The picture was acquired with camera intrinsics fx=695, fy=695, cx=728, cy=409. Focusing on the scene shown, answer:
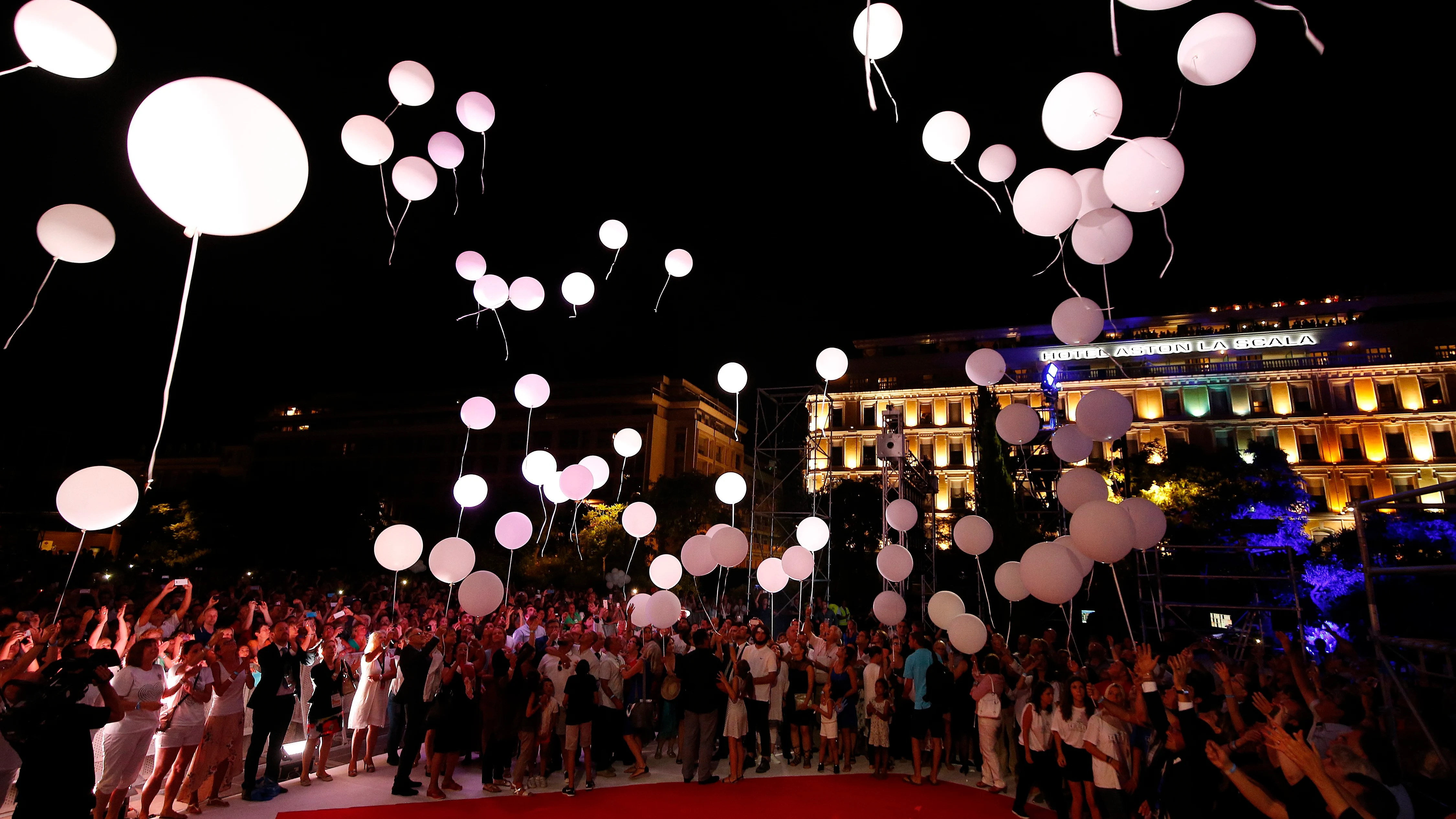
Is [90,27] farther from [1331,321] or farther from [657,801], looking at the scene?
[1331,321]

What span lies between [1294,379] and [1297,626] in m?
34.8

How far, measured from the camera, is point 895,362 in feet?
149

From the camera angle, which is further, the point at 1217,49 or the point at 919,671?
the point at 919,671

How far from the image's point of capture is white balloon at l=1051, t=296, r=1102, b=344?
6734 mm

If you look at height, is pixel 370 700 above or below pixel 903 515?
below

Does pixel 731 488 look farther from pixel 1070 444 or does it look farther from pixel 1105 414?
pixel 1105 414

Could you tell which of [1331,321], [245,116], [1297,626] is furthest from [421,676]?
[1331,321]

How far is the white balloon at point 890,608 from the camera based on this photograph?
8.56 meters

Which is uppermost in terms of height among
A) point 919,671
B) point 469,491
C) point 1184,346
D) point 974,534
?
point 1184,346

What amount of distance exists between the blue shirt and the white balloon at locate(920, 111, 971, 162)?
4.85 m

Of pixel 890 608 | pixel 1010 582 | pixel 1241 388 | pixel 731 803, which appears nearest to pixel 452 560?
pixel 731 803

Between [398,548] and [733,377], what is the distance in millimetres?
5572

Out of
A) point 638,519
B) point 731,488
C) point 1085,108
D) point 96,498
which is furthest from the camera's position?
point 731,488

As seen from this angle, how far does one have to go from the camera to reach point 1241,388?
37.1 m
